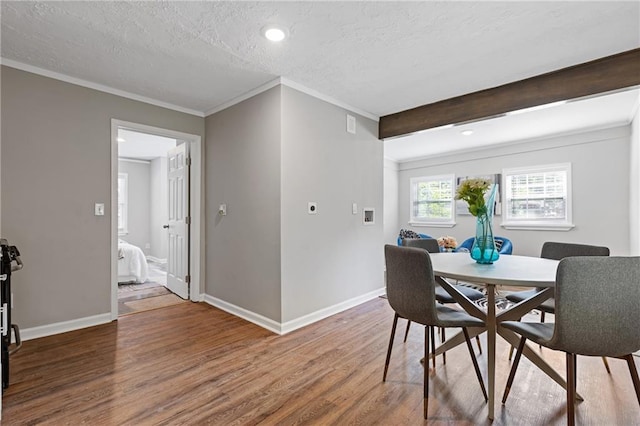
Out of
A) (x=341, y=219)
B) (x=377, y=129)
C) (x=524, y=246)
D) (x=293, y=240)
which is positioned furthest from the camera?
(x=524, y=246)

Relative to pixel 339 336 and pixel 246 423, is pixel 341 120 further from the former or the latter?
pixel 246 423

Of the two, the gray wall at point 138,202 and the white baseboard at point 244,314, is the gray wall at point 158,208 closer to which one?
the gray wall at point 138,202

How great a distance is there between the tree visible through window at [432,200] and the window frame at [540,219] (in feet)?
3.40

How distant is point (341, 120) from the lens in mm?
3605

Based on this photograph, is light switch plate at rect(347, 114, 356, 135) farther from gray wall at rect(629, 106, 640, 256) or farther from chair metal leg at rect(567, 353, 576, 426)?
gray wall at rect(629, 106, 640, 256)

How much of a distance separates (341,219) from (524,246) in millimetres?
3880

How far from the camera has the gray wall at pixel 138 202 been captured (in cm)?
709

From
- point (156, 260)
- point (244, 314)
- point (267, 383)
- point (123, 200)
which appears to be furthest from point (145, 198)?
point (267, 383)

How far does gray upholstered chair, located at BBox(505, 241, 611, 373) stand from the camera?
220 centimetres

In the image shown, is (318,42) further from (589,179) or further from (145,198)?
(145,198)

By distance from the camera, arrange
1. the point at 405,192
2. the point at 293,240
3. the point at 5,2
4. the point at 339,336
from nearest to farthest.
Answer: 1. the point at 5,2
2. the point at 339,336
3. the point at 293,240
4. the point at 405,192

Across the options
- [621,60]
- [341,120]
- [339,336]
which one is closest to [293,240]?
[339,336]

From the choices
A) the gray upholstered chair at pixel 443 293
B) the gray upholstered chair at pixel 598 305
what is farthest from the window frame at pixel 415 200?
the gray upholstered chair at pixel 598 305

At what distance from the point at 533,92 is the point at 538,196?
3.14 metres
